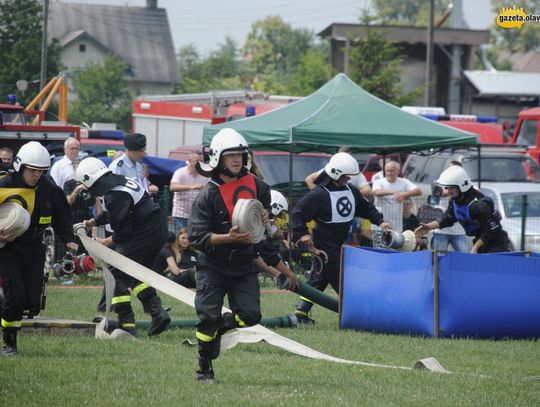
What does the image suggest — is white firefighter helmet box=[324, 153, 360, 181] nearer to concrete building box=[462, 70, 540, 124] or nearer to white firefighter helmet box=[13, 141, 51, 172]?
white firefighter helmet box=[13, 141, 51, 172]

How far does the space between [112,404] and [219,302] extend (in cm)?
134

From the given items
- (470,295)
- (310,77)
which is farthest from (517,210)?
(310,77)

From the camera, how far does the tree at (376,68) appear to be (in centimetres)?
3862

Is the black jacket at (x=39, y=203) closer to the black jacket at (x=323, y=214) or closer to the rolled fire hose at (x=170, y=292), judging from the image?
the rolled fire hose at (x=170, y=292)

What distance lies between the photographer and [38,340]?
1020cm

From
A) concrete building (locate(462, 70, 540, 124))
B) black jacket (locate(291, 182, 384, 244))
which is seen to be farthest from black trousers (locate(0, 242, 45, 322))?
concrete building (locate(462, 70, 540, 124))

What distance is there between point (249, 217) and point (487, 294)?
155 inches

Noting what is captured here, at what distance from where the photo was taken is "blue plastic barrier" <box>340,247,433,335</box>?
1117 centimetres

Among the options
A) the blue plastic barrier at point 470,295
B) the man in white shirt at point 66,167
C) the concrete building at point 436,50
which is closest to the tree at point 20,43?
the concrete building at point 436,50

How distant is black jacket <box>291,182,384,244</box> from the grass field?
1.48 meters

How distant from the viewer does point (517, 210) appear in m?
18.8

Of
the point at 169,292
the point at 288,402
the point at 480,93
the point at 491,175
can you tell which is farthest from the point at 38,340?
the point at 480,93

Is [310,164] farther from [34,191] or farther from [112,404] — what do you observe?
[112,404]

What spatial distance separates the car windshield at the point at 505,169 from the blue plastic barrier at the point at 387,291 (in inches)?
362
